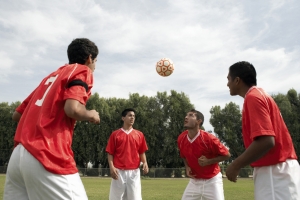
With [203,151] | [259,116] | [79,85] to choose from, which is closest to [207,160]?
[203,151]

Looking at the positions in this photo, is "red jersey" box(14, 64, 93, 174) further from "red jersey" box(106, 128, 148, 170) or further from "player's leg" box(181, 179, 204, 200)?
"red jersey" box(106, 128, 148, 170)

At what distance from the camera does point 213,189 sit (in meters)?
7.26

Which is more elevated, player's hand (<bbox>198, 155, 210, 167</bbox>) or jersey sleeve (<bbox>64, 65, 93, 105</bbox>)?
jersey sleeve (<bbox>64, 65, 93, 105</bbox>)

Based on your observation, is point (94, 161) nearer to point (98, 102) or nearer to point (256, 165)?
point (98, 102)

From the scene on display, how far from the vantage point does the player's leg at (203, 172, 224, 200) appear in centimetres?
718

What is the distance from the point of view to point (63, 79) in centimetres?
349

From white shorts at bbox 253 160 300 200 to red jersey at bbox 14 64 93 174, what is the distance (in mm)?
2198

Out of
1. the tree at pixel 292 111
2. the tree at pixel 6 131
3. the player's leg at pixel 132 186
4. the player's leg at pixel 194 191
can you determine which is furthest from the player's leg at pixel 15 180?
the tree at pixel 6 131

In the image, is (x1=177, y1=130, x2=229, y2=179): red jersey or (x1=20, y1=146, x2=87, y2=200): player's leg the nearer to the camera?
(x1=20, y1=146, x2=87, y2=200): player's leg

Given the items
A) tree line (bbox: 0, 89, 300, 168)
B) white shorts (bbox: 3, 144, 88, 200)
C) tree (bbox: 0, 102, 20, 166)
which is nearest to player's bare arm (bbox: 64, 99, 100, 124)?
white shorts (bbox: 3, 144, 88, 200)

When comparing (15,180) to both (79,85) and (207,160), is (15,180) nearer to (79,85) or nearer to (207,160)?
(79,85)

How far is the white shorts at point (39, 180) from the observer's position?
3.16m

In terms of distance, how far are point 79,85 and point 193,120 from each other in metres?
4.93

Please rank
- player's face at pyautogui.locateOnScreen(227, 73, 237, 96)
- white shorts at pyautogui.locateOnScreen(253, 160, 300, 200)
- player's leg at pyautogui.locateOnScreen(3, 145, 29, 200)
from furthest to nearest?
player's face at pyautogui.locateOnScreen(227, 73, 237, 96) < white shorts at pyautogui.locateOnScreen(253, 160, 300, 200) < player's leg at pyautogui.locateOnScreen(3, 145, 29, 200)
